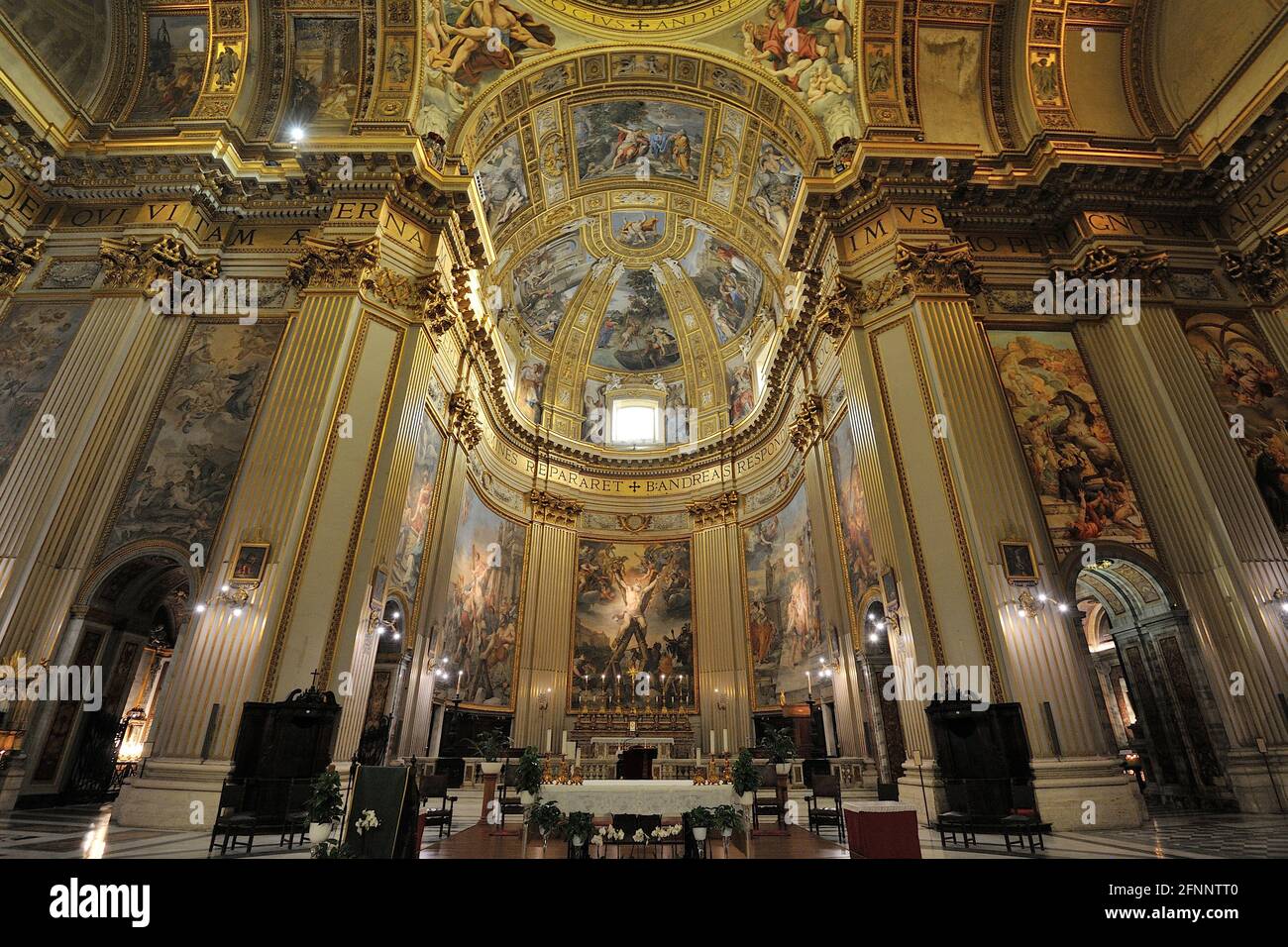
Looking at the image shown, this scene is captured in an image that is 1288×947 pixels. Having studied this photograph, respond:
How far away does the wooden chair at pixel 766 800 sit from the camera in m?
9.23

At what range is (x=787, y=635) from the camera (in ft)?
61.7

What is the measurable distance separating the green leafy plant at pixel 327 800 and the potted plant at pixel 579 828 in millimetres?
2109

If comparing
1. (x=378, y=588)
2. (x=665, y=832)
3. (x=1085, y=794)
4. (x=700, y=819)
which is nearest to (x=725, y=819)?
(x=700, y=819)

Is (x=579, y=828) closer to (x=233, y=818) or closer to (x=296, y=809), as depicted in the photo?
(x=233, y=818)

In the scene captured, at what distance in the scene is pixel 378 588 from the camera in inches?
454

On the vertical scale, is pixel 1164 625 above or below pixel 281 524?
below

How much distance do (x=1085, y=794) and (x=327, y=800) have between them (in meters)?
9.63

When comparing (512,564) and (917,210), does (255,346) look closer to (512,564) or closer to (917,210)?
(512,564)

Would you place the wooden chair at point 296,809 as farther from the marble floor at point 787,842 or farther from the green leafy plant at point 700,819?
the green leafy plant at point 700,819

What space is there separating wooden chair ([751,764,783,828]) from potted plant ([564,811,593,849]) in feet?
10.4

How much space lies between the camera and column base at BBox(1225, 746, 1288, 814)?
8.70 meters

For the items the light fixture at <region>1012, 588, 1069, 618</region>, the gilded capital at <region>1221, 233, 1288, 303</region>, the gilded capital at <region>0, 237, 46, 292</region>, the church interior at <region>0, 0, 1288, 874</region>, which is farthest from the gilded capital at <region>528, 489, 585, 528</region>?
the gilded capital at <region>1221, 233, 1288, 303</region>
